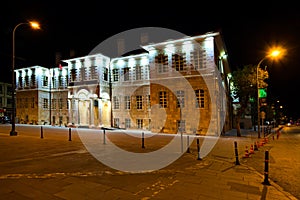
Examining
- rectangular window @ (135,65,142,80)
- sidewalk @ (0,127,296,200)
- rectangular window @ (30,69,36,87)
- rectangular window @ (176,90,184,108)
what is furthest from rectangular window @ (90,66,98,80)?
sidewalk @ (0,127,296,200)

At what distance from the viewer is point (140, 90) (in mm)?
32031

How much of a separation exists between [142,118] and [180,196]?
84.8ft

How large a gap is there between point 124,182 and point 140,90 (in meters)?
25.6

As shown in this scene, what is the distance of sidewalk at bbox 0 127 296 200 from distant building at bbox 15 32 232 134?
10.7 metres

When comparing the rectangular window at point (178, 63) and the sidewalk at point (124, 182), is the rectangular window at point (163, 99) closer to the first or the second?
the rectangular window at point (178, 63)

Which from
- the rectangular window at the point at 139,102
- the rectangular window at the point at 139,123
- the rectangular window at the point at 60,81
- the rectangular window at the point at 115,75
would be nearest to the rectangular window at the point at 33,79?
the rectangular window at the point at 60,81

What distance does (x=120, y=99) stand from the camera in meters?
33.5

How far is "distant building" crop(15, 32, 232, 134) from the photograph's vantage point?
80.8 feet

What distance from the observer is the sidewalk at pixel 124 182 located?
5.81 m

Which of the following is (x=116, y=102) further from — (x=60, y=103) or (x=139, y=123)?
(x=60, y=103)

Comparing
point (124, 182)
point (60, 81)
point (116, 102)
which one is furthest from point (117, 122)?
point (124, 182)

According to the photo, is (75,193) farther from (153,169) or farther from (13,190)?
(153,169)

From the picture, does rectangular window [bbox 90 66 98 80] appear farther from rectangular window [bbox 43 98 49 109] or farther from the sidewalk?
the sidewalk

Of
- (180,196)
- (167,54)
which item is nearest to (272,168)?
(180,196)
